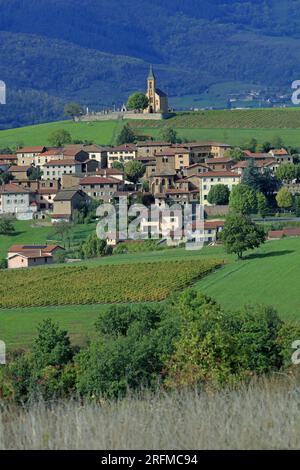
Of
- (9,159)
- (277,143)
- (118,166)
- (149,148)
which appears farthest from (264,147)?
(9,159)

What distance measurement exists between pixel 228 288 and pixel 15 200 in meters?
21.8

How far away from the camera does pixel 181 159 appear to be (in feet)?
183

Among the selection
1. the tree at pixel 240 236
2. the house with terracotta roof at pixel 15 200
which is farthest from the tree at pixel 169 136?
the tree at pixel 240 236

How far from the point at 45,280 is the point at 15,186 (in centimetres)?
1907

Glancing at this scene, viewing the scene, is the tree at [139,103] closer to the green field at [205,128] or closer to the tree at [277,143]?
the green field at [205,128]

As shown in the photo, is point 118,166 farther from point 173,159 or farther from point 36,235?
point 36,235

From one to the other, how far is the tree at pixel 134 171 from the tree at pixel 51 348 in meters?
31.9

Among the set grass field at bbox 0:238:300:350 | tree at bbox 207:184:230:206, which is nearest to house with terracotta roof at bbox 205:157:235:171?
tree at bbox 207:184:230:206

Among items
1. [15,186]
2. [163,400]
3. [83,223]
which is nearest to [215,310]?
[163,400]

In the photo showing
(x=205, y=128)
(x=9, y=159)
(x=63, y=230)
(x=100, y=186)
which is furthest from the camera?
(x=205, y=128)

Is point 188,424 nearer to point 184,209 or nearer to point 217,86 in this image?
point 184,209

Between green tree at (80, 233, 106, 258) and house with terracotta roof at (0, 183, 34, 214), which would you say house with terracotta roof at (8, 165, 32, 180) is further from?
green tree at (80, 233, 106, 258)

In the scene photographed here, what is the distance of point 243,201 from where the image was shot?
148 ft

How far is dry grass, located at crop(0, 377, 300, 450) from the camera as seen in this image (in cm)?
920
